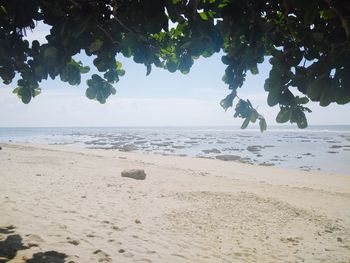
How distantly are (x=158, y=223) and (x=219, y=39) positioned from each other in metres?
5.76

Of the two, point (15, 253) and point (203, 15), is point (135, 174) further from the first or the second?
point (203, 15)

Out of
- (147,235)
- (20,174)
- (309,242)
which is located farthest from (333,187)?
(20,174)

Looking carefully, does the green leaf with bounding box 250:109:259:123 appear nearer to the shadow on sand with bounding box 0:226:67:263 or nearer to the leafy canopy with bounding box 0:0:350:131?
the leafy canopy with bounding box 0:0:350:131

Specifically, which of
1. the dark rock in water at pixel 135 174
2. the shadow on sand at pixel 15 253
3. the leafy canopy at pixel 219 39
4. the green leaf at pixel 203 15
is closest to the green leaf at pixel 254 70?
the leafy canopy at pixel 219 39

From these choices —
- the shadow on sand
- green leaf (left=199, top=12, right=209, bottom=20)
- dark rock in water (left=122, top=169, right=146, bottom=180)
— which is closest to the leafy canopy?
green leaf (left=199, top=12, right=209, bottom=20)

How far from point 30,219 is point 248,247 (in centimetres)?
501

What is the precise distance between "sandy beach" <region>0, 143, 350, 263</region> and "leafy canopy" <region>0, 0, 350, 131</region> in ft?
11.0

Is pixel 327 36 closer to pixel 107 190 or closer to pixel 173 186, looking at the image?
pixel 107 190

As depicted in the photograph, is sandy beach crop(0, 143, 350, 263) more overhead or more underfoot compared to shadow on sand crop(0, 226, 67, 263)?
more underfoot

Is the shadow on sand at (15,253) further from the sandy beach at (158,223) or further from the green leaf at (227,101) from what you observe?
the green leaf at (227,101)

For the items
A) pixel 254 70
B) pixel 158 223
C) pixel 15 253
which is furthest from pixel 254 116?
pixel 158 223

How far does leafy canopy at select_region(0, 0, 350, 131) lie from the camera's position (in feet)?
7.86

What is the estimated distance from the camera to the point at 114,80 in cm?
478

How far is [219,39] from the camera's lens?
3.32 metres
